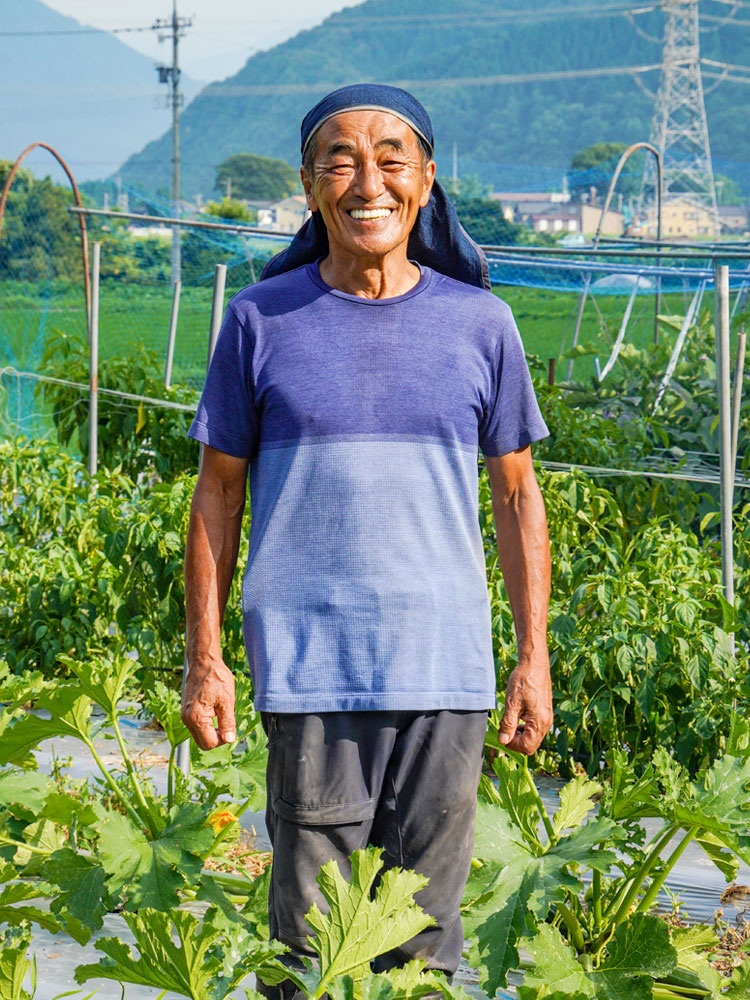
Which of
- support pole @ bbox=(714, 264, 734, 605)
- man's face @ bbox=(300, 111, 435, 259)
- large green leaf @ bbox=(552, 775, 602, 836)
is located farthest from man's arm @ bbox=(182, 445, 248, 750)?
support pole @ bbox=(714, 264, 734, 605)

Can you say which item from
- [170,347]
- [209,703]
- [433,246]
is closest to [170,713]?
[209,703]

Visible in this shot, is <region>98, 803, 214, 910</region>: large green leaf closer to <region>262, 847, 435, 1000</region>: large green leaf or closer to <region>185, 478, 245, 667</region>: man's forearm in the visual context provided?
<region>185, 478, 245, 667</region>: man's forearm

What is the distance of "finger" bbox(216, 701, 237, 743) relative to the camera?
1.84 metres

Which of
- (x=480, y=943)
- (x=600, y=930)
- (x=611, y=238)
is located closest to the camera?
(x=480, y=943)

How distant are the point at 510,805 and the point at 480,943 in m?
0.26

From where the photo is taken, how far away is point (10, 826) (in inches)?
95.7

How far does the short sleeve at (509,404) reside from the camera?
1857mm

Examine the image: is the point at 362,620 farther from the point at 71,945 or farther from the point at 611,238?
the point at 611,238

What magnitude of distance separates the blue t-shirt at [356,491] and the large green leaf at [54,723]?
59 cm

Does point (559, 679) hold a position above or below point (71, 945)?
above

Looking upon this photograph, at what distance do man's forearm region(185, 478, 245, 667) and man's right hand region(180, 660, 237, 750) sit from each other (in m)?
0.02

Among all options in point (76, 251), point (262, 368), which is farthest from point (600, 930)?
point (76, 251)

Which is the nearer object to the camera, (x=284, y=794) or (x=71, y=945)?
(x=284, y=794)

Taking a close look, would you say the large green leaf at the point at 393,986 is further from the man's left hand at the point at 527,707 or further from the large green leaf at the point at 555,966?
the man's left hand at the point at 527,707
